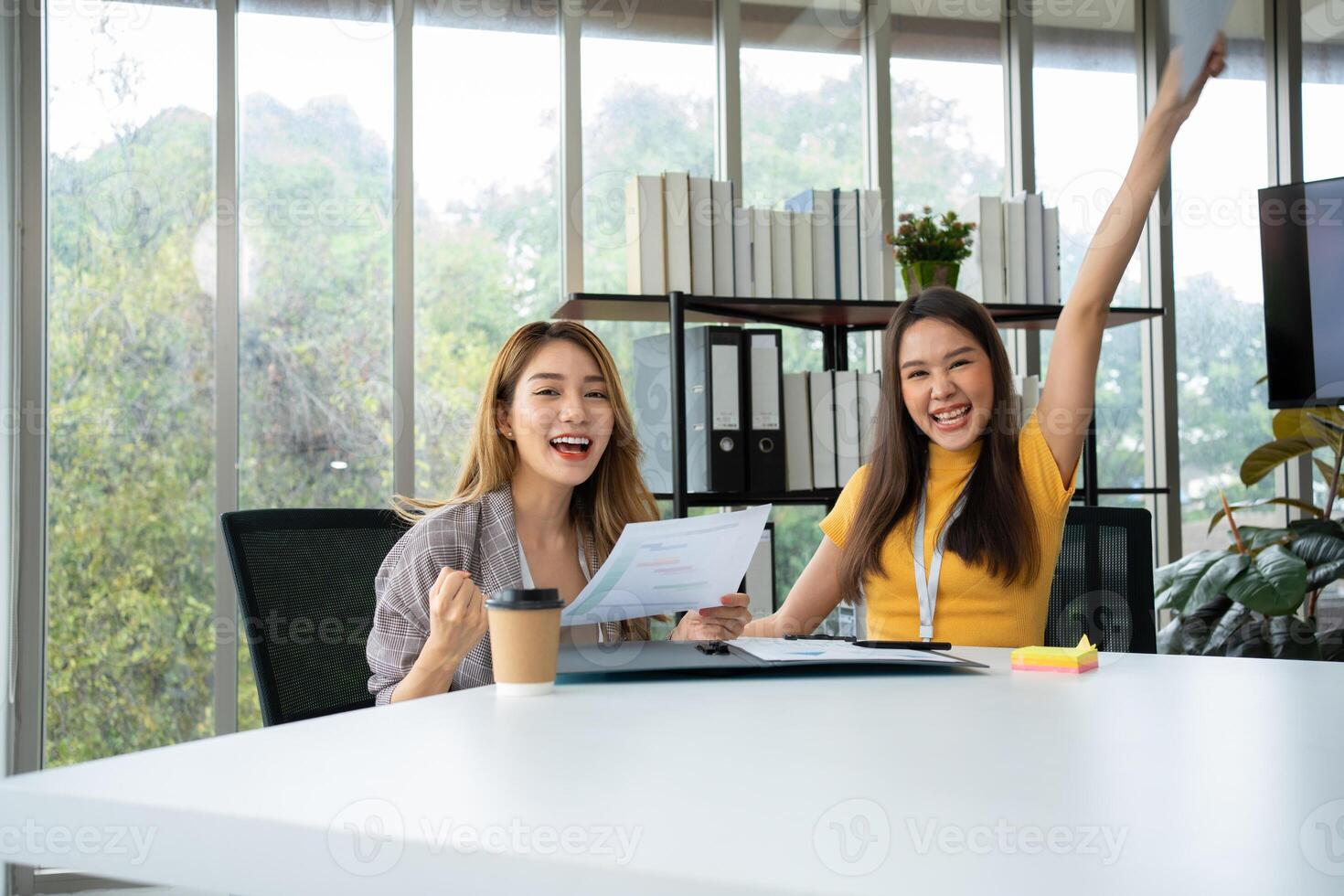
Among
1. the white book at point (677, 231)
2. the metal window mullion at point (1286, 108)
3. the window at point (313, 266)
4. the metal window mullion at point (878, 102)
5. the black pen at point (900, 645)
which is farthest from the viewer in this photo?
the metal window mullion at point (1286, 108)

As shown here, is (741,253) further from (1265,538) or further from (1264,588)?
(1265,538)

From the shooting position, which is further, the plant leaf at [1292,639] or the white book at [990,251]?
the white book at [990,251]

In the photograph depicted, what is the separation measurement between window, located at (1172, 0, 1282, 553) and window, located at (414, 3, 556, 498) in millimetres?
1952

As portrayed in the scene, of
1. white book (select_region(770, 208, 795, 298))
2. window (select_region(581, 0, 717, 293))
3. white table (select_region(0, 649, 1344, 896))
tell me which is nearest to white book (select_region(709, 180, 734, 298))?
white book (select_region(770, 208, 795, 298))

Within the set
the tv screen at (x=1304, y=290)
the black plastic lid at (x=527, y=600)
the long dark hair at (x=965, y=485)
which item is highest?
the tv screen at (x=1304, y=290)

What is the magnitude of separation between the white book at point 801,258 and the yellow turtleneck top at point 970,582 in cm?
106

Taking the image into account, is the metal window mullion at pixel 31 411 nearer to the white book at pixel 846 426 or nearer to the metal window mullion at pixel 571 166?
the metal window mullion at pixel 571 166

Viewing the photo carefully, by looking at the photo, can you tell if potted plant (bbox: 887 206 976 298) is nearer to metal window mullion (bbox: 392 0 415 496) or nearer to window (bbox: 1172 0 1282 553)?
window (bbox: 1172 0 1282 553)

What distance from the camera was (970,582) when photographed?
1.70 meters

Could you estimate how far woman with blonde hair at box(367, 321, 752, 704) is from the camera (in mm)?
1427

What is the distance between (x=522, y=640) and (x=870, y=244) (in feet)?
7.16

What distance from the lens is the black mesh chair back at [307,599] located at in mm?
1447

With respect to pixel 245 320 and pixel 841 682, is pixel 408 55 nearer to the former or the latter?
pixel 245 320

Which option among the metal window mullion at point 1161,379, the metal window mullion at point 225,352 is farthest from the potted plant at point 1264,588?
the metal window mullion at point 225,352
